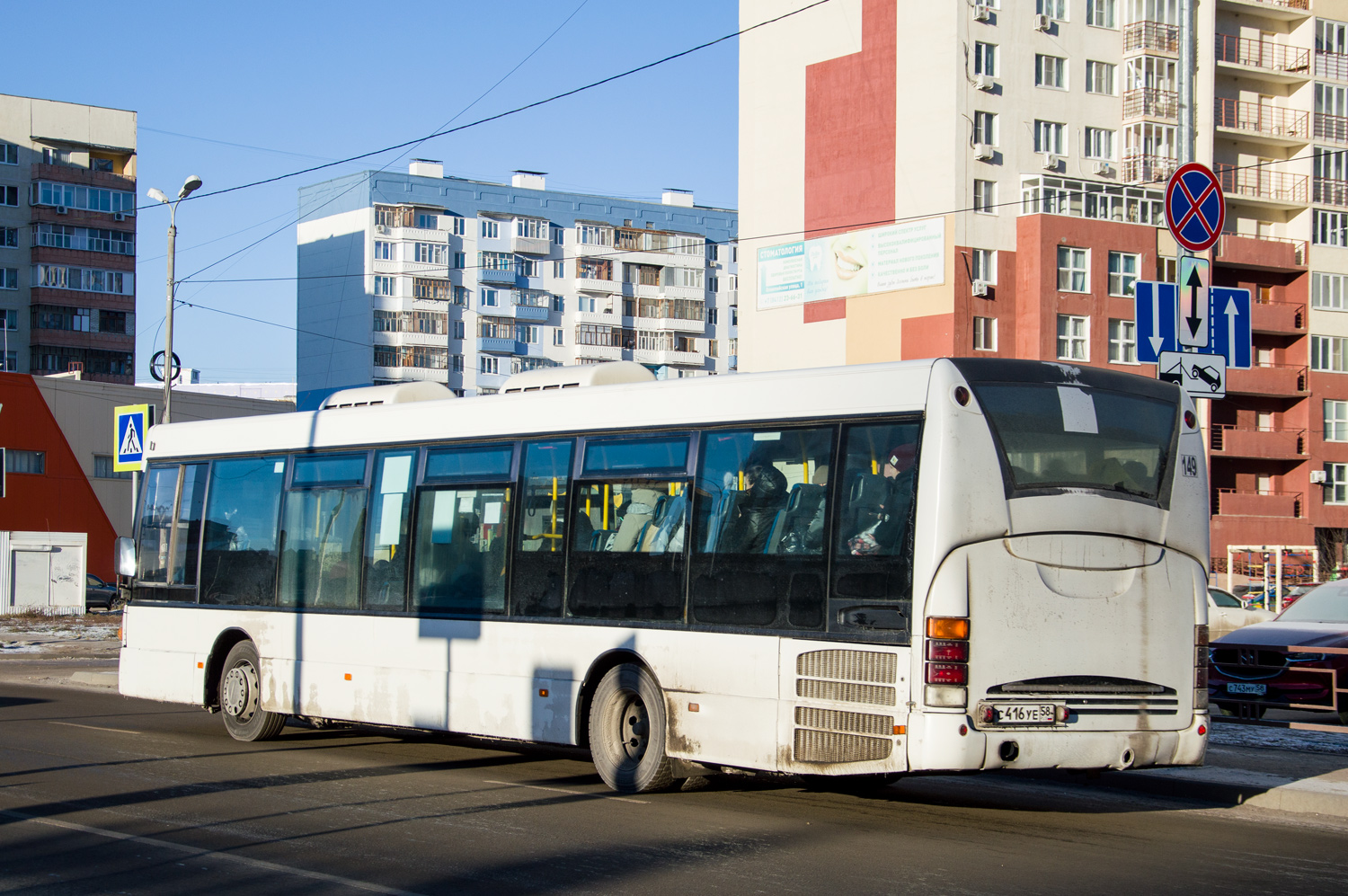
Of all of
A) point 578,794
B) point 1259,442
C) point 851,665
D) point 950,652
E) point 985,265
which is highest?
point 985,265

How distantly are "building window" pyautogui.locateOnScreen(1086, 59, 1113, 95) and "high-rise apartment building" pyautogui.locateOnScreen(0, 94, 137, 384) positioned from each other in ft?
183

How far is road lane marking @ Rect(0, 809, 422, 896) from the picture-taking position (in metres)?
7.30

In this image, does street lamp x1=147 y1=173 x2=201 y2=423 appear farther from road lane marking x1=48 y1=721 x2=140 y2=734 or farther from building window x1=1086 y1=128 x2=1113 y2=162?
building window x1=1086 y1=128 x2=1113 y2=162

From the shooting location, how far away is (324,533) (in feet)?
44.7

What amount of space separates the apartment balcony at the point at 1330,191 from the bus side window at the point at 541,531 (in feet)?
215

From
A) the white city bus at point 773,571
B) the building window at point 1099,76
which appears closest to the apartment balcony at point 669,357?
the building window at point 1099,76

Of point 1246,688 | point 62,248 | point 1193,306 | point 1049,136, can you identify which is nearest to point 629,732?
point 1193,306

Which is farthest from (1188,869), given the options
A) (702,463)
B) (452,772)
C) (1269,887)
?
(452,772)

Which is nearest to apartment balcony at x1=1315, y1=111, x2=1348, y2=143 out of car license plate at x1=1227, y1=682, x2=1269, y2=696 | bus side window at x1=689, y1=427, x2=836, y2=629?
car license plate at x1=1227, y1=682, x2=1269, y2=696

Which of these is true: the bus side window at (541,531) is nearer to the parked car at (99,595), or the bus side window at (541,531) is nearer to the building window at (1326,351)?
the parked car at (99,595)

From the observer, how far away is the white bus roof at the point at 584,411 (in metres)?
9.41

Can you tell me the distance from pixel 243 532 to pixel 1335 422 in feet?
212

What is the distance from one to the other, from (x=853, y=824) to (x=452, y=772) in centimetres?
403

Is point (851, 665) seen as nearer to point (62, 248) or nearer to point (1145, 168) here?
point (1145, 168)
